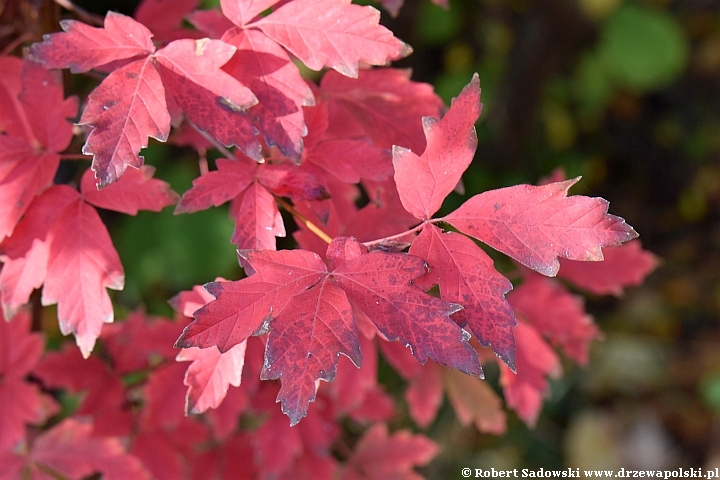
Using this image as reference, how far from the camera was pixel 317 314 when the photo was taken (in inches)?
20.7

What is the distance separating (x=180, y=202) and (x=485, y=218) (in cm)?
31

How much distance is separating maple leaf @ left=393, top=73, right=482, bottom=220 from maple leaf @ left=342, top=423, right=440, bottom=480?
0.61 meters

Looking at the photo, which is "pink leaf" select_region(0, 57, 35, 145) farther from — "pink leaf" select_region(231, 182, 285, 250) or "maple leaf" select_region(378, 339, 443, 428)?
"maple leaf" select_region(378, 339, 443, 428)

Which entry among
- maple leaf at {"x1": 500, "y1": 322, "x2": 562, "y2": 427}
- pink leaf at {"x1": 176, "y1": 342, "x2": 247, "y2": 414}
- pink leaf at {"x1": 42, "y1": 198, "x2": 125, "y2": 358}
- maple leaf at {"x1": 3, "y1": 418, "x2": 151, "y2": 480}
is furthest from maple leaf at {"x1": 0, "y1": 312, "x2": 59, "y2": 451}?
maple leaf at {"x1": 500, "y1": 322, "x2": 562, "y2": 427}

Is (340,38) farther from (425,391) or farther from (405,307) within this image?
(425,391)

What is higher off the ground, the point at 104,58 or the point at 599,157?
the point at 104,58

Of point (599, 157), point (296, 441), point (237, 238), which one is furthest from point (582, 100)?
point (237, 238)

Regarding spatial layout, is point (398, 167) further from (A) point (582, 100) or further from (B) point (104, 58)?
(A) point (582, 100)

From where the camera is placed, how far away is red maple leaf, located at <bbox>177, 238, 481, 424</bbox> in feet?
1.66

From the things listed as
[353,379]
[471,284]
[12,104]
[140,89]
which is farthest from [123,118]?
[353,379]

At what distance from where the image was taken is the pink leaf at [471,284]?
1.74 feet

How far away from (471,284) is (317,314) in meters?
0.15

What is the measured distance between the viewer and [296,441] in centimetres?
93

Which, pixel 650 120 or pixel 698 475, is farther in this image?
pixel 650 120
